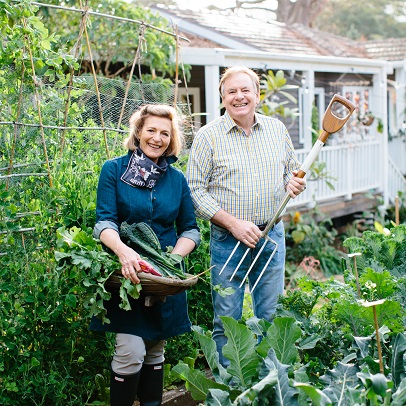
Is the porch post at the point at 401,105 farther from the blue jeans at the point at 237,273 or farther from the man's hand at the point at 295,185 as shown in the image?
the man's hand at the point at 295,185

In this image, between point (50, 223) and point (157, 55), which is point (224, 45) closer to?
point (157, 55)

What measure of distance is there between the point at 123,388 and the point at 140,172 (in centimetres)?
109

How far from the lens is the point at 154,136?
3.59 meters

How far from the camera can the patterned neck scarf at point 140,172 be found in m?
3.55

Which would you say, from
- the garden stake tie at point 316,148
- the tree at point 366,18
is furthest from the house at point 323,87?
the tree at point 366,18

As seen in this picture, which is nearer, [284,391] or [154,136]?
[284,391]

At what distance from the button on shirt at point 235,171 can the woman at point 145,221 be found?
0.26m

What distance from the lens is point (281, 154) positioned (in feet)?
13.7

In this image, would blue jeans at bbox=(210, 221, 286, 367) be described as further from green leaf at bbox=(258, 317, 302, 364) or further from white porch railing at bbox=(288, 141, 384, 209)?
white porch railing at bbox=(288, 141, 384, 209)

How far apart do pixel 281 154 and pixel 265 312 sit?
960 mm

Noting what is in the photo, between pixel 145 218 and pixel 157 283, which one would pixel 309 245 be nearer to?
pixel 145 218

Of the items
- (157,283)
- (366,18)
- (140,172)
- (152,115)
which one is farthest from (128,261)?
(366,18)

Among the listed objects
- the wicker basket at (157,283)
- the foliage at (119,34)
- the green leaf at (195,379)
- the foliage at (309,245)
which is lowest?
the foliage at (309,245)

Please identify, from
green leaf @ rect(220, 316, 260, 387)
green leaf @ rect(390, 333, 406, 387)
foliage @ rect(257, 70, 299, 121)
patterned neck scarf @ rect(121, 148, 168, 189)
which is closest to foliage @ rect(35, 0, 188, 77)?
foliage @ rect(257, 70, 299, 121)
